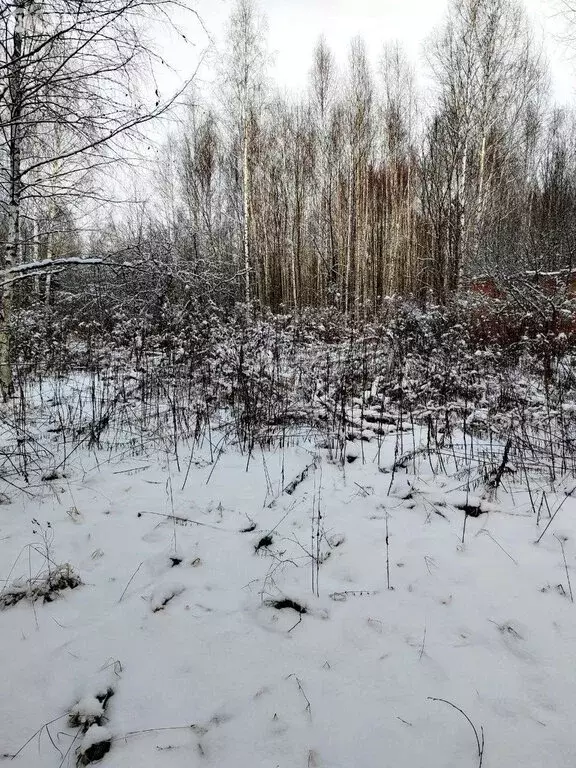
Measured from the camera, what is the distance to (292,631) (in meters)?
1.76

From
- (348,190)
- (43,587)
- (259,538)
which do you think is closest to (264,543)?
(259,538)

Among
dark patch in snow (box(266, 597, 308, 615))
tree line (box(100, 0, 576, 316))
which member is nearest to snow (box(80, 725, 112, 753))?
dark patch in snow (box(266, 597, 308, 615))

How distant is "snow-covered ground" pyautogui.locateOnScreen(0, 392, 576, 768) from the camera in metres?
1.31

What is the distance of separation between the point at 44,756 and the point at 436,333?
859 cm

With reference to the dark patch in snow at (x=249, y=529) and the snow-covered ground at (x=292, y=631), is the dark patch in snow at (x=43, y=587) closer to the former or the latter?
the snow-covered ground at (x=292, y=631)

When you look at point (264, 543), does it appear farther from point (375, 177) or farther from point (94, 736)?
point (375, 177)


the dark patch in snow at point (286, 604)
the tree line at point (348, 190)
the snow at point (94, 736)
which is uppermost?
the tree line at point (348, 190)

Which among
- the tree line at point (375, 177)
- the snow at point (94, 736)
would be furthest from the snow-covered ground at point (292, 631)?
the tree line at point (375, 177)

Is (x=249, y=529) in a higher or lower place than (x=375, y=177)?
lower

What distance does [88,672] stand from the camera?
156 centimetres

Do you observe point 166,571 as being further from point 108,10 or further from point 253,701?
point 108,10

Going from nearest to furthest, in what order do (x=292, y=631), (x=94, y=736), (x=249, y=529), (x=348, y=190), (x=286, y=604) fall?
(x=94, y=736), (x=292, y=631), (x=286, y=604), (x=249, y=529), (x=348, y=190)

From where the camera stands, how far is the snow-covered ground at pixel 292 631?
1.31 m

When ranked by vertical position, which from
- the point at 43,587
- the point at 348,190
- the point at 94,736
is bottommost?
the point at 94,736
